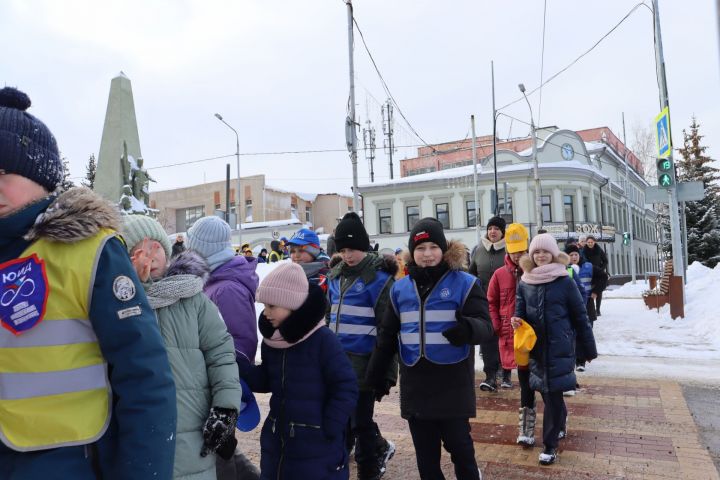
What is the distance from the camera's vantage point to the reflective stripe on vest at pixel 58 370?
142 cm

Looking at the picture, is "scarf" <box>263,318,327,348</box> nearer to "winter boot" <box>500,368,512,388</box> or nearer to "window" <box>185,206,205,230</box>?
"winter boot" <box>500,368,512,388</box>

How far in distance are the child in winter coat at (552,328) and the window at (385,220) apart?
133 ft

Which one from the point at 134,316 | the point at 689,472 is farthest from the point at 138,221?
the point at 689,472

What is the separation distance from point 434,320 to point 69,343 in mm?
2394

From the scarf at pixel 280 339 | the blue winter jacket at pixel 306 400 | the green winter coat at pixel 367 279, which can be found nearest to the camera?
the blue winter jacket at pixel 306 400

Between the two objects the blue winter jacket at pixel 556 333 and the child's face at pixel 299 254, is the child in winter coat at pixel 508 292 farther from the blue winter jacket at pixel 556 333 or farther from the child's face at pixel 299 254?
the child's face at pixel 299 254

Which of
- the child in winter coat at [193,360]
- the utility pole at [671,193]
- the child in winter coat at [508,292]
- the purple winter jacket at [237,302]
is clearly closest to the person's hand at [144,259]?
the child in winter coat at [193,360]

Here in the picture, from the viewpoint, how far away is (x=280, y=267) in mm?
3055

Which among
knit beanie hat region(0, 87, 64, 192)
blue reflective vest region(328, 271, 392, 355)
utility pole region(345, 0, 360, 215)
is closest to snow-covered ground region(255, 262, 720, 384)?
blue reflective vest region(328, 271, 392, 355)

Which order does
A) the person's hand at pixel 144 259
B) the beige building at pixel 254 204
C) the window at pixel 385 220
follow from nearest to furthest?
the person's hand at pixel 144 259 → the window at pixel 385 220 → the beige building at pixel 254 204

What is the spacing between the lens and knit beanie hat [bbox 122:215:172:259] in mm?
2438

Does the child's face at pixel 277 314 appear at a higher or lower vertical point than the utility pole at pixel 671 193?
lower

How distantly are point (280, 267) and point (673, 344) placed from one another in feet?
30.4

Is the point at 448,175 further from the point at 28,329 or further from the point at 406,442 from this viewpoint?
the point at 28,329
